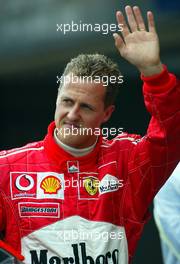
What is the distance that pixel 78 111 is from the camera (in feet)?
5.85

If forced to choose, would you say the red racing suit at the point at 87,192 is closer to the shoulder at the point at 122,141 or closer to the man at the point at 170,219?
the shoulder at the point at 122,141

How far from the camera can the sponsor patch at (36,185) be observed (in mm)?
1779

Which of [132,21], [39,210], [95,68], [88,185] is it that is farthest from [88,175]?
[132,21]

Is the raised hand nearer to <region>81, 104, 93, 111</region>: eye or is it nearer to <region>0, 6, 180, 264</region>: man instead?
<region>0, 6, 180, 264</region>: man

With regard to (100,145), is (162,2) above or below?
above

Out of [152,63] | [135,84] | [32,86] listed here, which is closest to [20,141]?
[32,86]

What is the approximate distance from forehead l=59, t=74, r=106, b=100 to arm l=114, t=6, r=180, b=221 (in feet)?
0.35

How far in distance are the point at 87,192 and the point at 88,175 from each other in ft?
0.14

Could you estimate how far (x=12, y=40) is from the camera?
2.39 metres

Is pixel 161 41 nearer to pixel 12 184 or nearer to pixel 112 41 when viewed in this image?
pixel 112 41

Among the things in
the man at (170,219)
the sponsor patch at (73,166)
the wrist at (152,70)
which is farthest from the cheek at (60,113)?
the man at (170,219)

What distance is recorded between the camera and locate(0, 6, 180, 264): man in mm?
1744

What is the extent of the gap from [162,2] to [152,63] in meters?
0.75

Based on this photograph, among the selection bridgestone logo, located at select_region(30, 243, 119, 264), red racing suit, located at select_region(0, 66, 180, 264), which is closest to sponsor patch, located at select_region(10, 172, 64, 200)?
red racing suit, located at select_region(0, 66, 180, 264)
